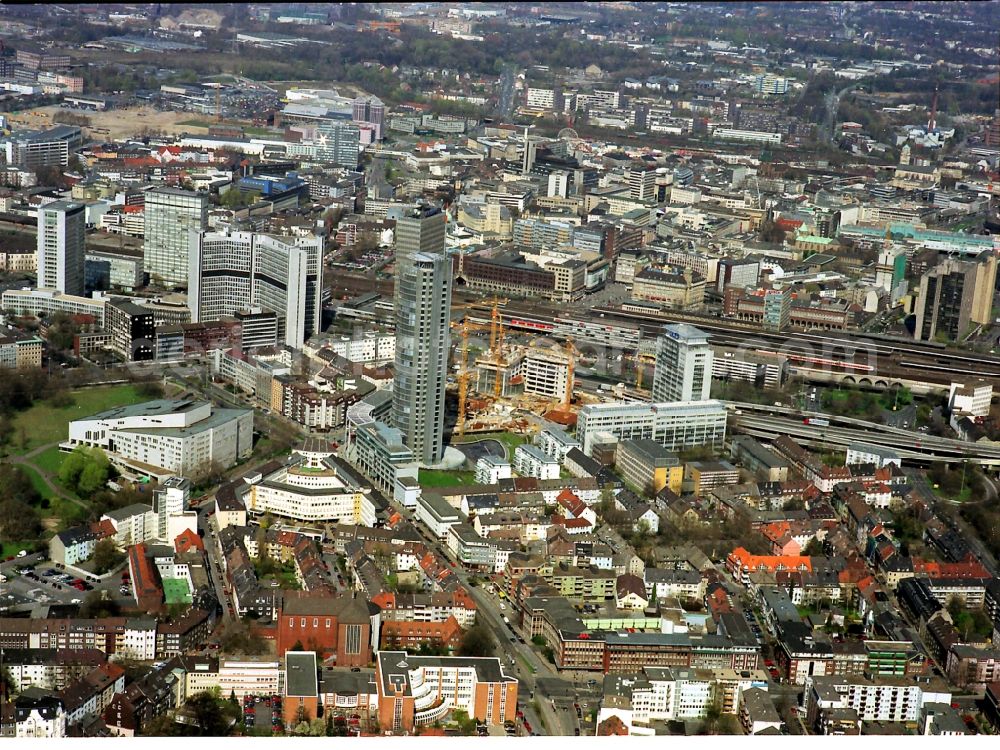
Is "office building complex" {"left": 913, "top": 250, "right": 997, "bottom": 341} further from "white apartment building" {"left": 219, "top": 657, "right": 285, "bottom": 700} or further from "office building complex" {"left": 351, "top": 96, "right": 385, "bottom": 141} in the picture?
"office building complex" {"left": 351, "top": 96, "right": 385, "bottom": 141}

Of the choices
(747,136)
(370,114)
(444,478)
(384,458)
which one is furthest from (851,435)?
(747,136)

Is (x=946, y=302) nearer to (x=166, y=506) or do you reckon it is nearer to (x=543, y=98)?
(x=166, y=506)

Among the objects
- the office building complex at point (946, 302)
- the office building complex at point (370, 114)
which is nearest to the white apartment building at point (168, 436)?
the office building complex at point (946, 302)

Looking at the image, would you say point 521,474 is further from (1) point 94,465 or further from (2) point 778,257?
(2) point 778,257

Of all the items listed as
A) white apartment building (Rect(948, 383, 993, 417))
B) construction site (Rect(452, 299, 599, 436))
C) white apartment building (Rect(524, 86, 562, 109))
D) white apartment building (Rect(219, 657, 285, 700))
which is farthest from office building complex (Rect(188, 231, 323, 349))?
white apartment building (Rect(524, 86, 562, 109))

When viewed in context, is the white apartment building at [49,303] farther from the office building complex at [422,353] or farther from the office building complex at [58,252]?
the office building complex at [422,353]

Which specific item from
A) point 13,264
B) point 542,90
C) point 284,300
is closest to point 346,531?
point 284,300
